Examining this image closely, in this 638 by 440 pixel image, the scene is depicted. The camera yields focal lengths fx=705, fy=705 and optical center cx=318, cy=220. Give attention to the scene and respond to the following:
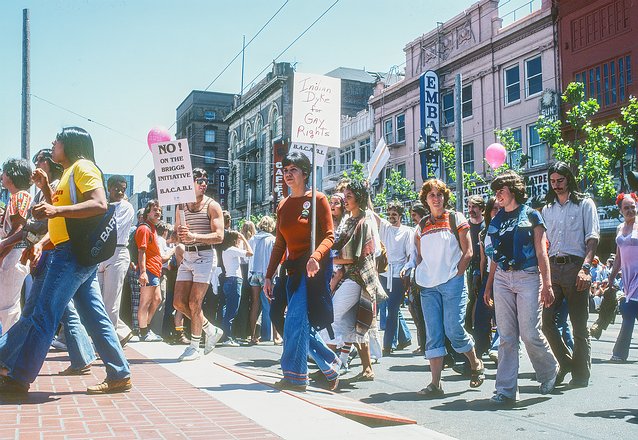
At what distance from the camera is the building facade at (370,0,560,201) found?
1131 inches

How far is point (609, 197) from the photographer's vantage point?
2228 cm

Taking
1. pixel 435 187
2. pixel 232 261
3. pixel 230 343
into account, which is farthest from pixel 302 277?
pixel 230 343

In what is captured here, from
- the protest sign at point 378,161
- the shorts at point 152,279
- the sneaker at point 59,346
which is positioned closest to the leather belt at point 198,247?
the sneaker at point 59,346

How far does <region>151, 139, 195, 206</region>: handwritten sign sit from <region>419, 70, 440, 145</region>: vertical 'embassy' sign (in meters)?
26.2

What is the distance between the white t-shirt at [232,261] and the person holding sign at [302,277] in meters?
4.16

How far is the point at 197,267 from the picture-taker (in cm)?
711

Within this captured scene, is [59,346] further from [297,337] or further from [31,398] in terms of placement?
[297,337]

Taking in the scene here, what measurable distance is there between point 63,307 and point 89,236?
0.50 m

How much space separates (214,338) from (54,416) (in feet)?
11.7

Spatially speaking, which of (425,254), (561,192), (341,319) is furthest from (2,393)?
(561,192)

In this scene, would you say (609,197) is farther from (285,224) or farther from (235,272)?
(285,224)

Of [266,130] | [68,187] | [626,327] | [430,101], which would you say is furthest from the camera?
[266,130]

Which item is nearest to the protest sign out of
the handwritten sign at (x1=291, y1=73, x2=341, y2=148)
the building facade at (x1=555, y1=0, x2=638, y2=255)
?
the handwritten sign at (x1=291, y1=73, x2=341, y2=148)

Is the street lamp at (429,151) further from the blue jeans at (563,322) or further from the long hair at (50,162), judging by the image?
the long hair at (50,162)
